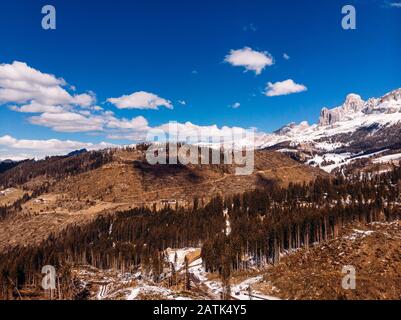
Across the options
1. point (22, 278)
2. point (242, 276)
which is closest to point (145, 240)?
point (22, 278)

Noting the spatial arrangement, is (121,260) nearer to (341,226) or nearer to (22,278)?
(22,278)
